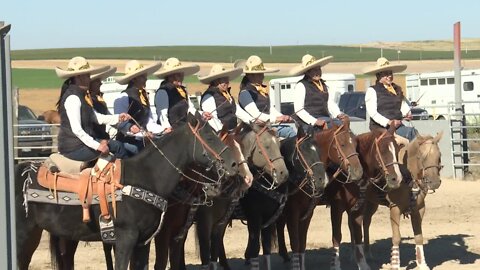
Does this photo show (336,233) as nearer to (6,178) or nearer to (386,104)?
(386,104)

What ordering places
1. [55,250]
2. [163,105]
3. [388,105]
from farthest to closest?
[388,105]
[163,105]
[55,250]

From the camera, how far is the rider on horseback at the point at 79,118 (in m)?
9.65

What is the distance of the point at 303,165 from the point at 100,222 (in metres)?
2.73

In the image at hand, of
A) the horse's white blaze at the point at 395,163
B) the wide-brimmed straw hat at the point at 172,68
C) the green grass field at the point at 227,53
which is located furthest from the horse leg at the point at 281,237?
the green grass field at the point at 227,53

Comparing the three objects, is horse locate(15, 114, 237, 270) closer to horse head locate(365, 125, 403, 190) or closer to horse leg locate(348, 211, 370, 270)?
horse head locate(365, 125, 403, 190)

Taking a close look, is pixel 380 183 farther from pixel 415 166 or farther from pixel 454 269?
pixel 454 269

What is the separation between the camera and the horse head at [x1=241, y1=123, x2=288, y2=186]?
1066 cm

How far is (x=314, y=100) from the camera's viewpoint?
12.2 metres

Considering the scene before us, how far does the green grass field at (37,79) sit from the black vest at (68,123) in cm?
5362

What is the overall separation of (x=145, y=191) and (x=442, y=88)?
30759 millimetres

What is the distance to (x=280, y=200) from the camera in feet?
36.7

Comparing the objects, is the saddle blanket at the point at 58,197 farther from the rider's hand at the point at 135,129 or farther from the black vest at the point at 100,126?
the black vest at the point at 100,126

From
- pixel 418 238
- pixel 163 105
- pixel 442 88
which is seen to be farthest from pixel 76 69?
pixel 442 88

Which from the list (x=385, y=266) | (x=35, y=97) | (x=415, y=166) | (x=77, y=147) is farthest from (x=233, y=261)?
(x=35, y=97)
